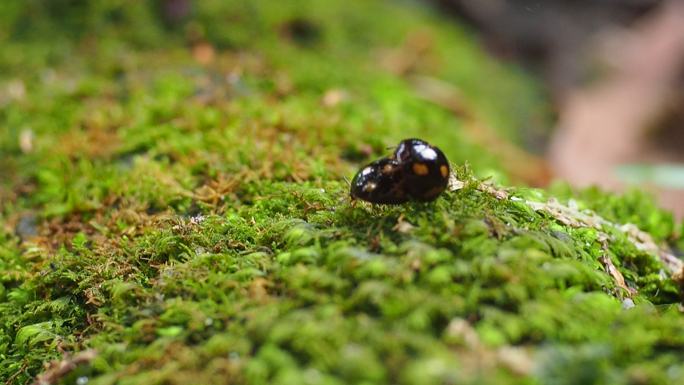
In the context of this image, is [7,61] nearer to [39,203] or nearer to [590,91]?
[39,203]

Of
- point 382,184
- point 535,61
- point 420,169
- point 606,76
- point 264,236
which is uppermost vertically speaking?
point 606,76

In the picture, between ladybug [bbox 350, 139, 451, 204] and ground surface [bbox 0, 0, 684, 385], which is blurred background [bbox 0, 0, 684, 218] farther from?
ladybug [bbox 350, 139, 451, 204]

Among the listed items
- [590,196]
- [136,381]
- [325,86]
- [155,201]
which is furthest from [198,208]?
[590,196]

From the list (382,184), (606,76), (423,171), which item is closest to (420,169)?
(423,171)

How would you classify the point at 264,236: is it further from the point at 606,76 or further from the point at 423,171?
the point at 606,76

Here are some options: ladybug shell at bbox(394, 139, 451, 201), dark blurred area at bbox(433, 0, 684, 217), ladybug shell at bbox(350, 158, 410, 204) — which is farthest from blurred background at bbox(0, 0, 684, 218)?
ladybug shell at bbox(394, 139, 451, 201)

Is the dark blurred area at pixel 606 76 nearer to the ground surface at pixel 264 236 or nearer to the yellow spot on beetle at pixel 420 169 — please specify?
the ground surface at pixel 264 236

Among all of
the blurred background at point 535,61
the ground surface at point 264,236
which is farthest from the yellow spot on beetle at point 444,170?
the blurred background at point 535,61
